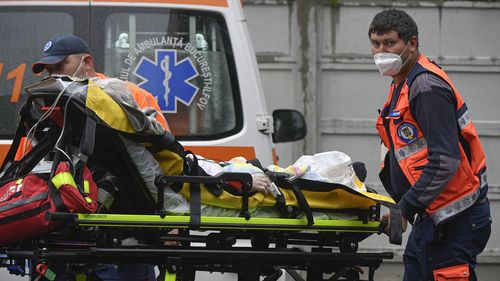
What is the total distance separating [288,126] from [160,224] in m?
2.63

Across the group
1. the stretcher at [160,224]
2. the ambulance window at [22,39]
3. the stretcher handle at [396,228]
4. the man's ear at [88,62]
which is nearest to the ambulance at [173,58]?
the ambulance window at [22,39]

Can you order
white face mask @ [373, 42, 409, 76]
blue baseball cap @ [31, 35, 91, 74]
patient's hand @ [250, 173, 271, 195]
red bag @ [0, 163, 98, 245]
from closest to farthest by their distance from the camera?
red bag @ [0, 163, 98, 245], patient's hand @ [250, 173, 271, 195], white face mask @ [373, 42, 409, 76], blue baseball cap @ [31, 35, 91, 74]

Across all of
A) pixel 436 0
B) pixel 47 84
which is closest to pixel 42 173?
pixel 47 84

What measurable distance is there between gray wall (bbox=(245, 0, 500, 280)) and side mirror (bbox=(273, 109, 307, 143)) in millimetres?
2271

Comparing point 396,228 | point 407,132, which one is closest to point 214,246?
point 396,228

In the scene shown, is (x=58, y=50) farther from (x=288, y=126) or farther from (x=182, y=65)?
(x=288, y=126)

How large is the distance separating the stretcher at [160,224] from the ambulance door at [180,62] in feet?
4.18

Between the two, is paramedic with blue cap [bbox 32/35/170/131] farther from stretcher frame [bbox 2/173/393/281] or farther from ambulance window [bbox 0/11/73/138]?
stretcher frame [bbox 2/173/393/281]

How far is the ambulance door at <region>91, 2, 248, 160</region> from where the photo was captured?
644 cm

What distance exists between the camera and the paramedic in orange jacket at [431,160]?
5082 mm

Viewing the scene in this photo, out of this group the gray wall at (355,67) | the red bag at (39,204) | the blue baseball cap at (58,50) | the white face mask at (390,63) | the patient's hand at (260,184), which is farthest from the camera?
the gray wall at (355,67)

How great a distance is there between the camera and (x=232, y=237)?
16.6 feet

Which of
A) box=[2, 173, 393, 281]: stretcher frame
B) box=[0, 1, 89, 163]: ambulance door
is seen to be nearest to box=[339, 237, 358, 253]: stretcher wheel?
box=[2, 173, 393, 281]: stretcher frame

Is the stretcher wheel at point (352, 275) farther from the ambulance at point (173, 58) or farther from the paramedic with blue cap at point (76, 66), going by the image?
the ambulance at point (173, 58)
